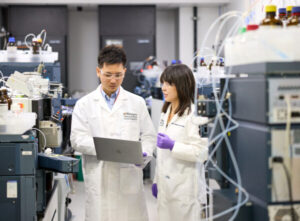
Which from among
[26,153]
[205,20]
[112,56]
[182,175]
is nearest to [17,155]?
[26,153]

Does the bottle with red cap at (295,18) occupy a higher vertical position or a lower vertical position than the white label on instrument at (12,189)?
higher

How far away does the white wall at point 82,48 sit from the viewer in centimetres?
643

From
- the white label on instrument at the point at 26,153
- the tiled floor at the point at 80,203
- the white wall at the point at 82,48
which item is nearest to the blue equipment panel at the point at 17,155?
the white label on instrument at the point at 26,153

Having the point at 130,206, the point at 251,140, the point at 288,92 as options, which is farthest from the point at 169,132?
the point at 288,92

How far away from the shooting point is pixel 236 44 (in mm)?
1413

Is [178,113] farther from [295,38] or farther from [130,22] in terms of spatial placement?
[130,22]

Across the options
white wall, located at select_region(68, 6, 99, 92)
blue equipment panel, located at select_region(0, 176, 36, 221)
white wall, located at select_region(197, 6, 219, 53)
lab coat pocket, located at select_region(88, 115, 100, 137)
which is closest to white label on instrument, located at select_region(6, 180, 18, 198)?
blue equipment panel, located at select_region(0, 176, 36, 221)

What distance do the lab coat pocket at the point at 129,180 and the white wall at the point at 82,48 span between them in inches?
174

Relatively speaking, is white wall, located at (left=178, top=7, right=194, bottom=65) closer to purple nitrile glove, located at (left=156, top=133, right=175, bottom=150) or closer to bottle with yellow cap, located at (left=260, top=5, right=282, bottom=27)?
purple nitrile glove, located at (left=156, top=133, right=175, bottom=150)

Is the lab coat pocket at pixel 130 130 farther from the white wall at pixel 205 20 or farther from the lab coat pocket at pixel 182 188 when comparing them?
the white wall at pixel 205 20

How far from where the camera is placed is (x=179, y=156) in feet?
6.59

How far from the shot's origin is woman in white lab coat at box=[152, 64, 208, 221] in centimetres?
202

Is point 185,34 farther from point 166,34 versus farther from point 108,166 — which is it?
point 108,166

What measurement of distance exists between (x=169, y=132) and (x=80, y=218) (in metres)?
1.82
